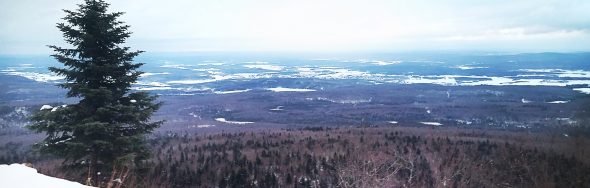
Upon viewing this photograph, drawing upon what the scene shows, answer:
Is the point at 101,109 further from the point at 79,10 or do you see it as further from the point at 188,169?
the point at 188,169

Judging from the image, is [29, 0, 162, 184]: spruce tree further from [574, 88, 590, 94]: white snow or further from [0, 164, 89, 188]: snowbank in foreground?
[574, 88, 590, 94]: white snow

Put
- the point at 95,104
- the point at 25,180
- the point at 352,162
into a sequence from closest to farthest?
the point at 25,180, the point at 95,104, the point at 352,162

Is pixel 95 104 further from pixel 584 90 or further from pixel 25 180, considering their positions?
pixel 584 90

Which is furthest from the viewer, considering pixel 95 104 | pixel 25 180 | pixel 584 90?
pixel 584 90

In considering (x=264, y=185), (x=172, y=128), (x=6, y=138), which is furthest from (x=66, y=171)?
(x=172, y=128)

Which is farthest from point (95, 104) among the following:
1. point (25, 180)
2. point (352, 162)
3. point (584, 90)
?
point (584, 90)

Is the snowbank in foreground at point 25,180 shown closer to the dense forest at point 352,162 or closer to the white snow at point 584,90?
the dense forest at point 352,162
